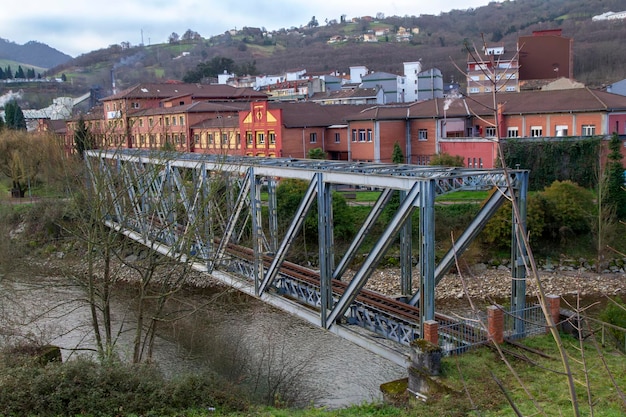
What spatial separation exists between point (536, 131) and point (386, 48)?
10315cm

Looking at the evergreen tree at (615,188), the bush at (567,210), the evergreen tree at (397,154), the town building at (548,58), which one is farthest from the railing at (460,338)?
the town building at (548,58)

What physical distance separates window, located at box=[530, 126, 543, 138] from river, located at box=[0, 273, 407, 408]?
22898mm

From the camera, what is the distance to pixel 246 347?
1881cm

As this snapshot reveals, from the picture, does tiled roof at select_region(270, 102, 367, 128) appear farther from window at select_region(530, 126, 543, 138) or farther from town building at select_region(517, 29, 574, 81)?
town building at select_region(517, 29, 574, 81)

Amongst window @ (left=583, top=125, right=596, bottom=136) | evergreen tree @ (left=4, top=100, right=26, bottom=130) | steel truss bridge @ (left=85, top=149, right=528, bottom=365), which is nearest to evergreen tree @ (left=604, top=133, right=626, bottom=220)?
window @ (left=583, top=125, right=596, bottom=136)

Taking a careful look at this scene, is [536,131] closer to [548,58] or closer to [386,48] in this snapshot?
[548,58]

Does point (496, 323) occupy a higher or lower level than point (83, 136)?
lower

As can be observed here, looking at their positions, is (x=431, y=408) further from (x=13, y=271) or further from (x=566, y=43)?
(x=566, y=43)

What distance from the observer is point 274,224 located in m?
19.2

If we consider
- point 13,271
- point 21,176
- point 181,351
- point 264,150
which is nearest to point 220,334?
point 181,351

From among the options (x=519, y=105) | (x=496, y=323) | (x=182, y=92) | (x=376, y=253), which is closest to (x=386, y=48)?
(x=182, y=92)

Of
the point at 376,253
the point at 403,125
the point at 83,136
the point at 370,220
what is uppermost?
the point at 403,125

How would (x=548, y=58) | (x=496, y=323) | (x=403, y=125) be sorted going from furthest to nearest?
(x=548, y=58) → (x=403, y=125) → (x=496, y=323)

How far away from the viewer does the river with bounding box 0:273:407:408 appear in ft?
50.2
